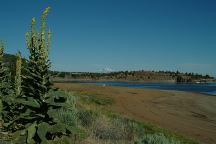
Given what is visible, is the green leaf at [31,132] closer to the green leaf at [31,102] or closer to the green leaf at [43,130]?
the green leaf at [43,130]

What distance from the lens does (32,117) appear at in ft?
24.0

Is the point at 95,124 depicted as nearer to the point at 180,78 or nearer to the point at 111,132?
the point at 111,132

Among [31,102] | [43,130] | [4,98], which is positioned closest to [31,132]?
[43,130]

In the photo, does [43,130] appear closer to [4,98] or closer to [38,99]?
[38,99]

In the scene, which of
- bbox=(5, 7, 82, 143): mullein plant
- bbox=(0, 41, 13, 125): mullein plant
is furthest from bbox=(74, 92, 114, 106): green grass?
bbox=(5, 7, 82, 143): mullein plant

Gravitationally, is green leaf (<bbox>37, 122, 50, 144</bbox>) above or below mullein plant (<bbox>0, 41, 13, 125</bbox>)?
below

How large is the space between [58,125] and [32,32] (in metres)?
1.96

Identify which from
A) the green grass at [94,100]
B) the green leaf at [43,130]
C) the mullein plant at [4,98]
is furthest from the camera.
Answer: the green grass at [94,100]

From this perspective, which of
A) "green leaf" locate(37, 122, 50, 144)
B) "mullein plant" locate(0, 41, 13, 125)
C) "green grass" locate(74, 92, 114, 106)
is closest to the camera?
"green leaf" locate(37, 122, 50, 144)

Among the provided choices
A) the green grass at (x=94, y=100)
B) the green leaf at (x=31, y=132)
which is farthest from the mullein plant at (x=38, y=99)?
the green grass at (x=94, y=100)

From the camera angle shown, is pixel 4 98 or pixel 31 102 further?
pixel 4 98

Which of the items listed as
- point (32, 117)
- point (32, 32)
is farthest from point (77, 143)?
point (32, 32)

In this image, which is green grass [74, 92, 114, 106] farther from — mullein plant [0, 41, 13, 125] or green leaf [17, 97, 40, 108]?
green leaf [17, 97, 40, 108]

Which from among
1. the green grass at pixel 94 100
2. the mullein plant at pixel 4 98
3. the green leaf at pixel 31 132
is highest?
the mullein plant at pixel 4 98
